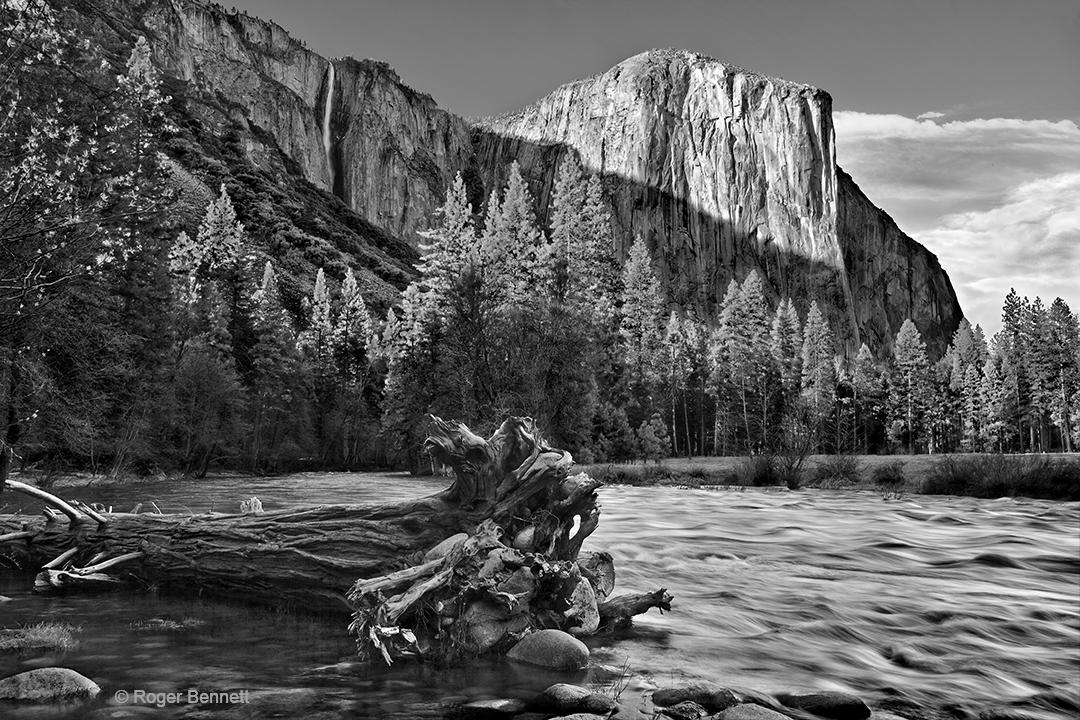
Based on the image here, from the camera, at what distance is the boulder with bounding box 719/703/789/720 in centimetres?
374

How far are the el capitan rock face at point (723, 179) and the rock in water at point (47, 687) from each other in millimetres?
159528

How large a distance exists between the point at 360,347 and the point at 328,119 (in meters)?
116

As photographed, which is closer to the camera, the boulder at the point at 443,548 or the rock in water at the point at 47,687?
the rock in water at the point at 47,687

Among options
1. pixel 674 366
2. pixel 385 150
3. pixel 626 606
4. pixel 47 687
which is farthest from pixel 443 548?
pixel 385 150

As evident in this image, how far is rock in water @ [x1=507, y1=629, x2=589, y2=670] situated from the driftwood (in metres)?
0.18

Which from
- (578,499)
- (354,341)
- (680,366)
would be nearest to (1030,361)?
(680,366)

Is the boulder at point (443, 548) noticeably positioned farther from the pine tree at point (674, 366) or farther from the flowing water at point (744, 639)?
the pine tree at point (674, 366)

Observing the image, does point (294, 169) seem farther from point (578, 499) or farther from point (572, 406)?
point (578, 499)

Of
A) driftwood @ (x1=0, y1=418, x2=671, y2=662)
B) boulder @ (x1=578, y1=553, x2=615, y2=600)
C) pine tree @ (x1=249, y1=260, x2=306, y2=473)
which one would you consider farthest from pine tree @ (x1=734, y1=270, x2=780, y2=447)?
driftwood @ (x1=0, y1=418, x2=671, y2=662)

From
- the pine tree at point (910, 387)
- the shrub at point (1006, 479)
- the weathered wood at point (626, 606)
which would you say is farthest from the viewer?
the pine tree at point (910, 387)

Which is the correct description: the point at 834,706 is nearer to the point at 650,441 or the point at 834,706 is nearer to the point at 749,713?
the point at 749,713

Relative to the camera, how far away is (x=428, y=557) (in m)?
5.47

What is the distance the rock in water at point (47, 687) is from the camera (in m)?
3.73

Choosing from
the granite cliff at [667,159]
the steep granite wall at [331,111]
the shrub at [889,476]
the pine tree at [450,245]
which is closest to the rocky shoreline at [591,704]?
the shrub at [889,476]
